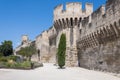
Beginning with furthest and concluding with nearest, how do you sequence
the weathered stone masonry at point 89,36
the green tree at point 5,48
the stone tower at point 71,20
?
the green tree at point 5,48, the stone tower at point 71,20, the weathered stone masonry at point 89,36

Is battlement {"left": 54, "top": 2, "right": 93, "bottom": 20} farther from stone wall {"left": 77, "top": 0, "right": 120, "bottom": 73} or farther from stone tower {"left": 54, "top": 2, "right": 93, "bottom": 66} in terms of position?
stone wall {"left": 77, "top": 0, "right": 120, "bottom": 73}

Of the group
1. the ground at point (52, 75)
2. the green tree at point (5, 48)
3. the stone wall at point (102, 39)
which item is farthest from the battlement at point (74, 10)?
the green tree at point (5, 48)

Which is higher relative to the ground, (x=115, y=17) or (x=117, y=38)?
(x=115, y=17)

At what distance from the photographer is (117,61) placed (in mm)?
17234

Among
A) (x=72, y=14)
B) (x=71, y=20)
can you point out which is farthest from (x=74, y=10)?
(x=71, y=20)

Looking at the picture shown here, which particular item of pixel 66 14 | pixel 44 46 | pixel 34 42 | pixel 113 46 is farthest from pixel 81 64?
pixel 34 42

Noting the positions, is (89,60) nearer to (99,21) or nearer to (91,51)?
(91,51)

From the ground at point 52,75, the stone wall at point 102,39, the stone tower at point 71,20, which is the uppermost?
the stone tower at point 71,20

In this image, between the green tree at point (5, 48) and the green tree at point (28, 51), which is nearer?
the green tree at point (28, 51)

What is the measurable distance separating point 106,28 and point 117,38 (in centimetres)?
186

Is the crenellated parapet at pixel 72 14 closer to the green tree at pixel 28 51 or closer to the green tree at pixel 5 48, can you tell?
the green tree at pixel 28 51

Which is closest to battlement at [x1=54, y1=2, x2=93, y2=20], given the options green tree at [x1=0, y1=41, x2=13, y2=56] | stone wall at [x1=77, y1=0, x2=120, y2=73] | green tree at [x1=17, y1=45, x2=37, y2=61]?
stone wall at [x1=77, y1=0, x2=120, y2=73]

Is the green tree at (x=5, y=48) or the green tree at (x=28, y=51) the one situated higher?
the green tree at (x=5, y=48)

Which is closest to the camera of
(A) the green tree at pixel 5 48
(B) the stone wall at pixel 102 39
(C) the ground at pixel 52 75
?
(C) the ground at pixel 52 75
